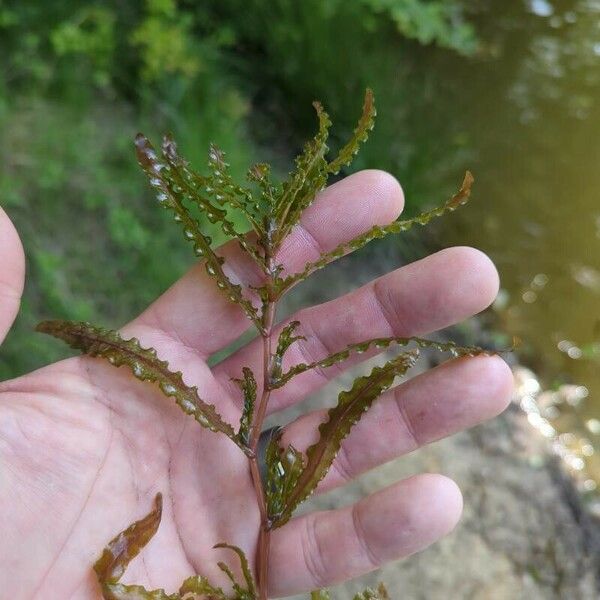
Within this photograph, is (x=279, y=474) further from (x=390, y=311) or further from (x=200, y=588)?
(x=390, y=311)

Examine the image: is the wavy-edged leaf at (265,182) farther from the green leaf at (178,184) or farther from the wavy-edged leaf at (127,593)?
the wavy-edged leaf at (127,593)

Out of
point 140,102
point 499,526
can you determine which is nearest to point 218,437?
point 499,526

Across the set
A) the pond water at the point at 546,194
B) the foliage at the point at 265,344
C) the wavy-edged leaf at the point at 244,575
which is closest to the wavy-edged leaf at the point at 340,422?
the foliage at the point at 265,344

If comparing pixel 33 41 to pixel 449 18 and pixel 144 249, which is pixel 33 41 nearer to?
pixel 144 249

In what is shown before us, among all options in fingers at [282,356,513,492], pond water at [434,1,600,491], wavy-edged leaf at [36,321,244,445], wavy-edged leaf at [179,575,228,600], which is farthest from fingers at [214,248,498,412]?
pond water at [434,1,600,491]

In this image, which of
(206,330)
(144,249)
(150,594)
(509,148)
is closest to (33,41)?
(144,249)

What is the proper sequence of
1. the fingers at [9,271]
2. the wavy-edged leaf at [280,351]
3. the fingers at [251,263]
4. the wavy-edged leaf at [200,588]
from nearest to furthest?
the fingers at [9,271]
the wavy-edged leaf at [200,588]
the wavy-edged leaf at [280,351]
the fingers at [251,263]
